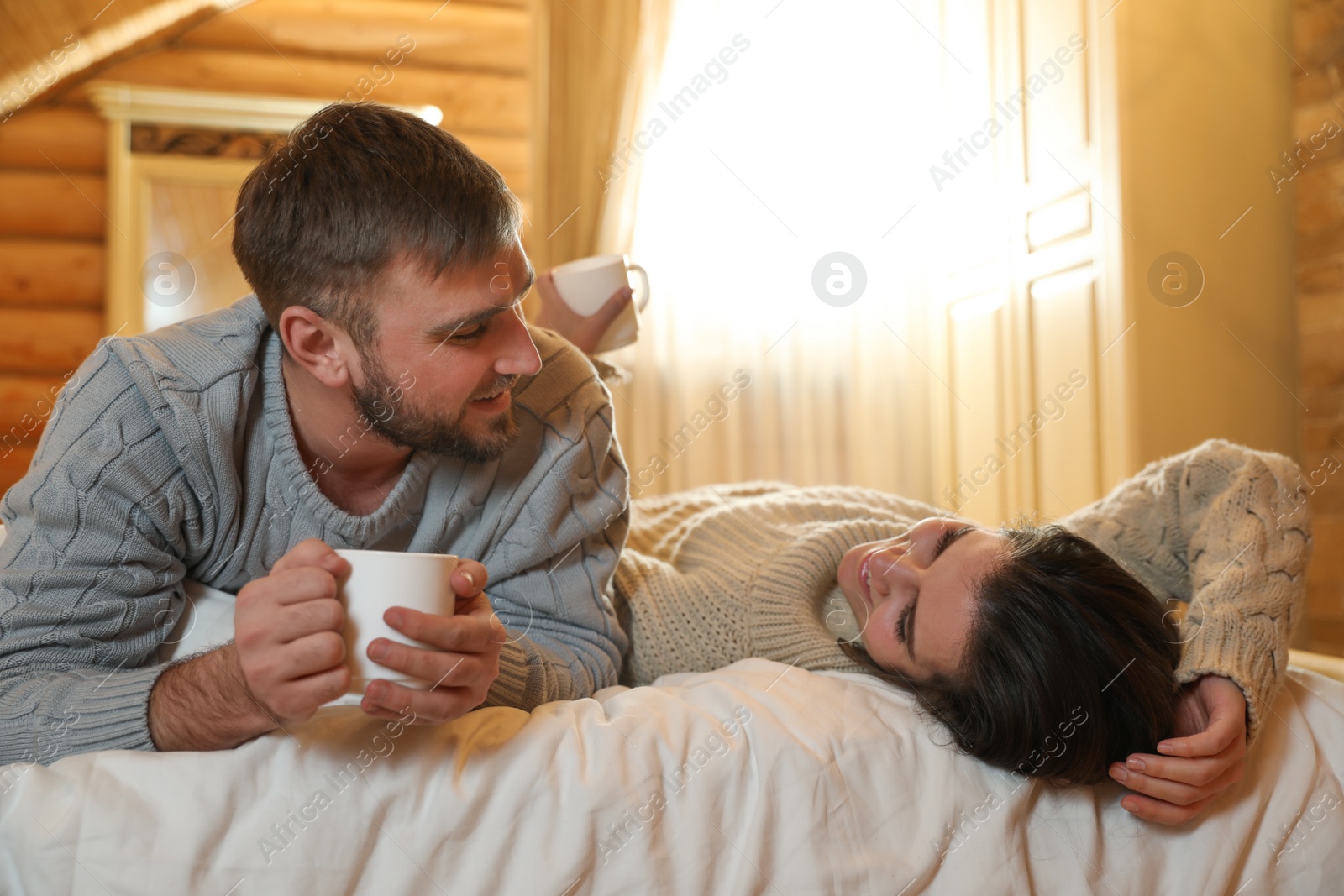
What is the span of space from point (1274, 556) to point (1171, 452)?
1316 millimetres

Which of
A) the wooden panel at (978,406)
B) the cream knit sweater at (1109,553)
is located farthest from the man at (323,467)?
the wooden panel at (978,406)

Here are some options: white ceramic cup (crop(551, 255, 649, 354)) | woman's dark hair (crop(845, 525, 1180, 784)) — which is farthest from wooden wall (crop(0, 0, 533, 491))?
woman's dark hair (crop(845, 525, 1180, 784))

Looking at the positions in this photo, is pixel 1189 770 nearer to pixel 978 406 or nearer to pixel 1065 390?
pixel 1065 390

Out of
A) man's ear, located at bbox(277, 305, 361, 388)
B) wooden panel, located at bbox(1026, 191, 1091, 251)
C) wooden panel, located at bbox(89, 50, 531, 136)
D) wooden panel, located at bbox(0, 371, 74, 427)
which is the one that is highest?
wooden panel, located at bbox(89, 50, 531, 136)

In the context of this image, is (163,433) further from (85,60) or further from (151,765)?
(85,60)

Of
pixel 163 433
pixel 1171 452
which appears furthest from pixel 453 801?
pixel 1171 452

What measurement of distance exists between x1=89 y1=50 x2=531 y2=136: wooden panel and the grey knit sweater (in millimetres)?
2505

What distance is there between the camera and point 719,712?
0.96 metres

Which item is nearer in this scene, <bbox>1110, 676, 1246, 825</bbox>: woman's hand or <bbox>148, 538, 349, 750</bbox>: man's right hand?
<bbox>148, 538, 349, 750</bbox>: man's right hand

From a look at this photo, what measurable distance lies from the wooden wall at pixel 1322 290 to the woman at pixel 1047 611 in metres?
1.17

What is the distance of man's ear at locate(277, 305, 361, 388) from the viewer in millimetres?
1012

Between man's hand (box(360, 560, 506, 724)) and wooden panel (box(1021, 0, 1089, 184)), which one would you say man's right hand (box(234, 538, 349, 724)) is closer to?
man's hand (box(360, 560, 506, 724))

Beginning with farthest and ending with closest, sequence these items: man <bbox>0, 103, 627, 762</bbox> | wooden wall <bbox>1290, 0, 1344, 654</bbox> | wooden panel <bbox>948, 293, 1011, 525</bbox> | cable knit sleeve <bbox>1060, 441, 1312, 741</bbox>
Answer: wooden panel <bbox>948, 293, 1011, 525</bbox>, wooden wall <bbox>1290, 0, 1344, 654</bbox>, cable knit sleeve <bbox>1060, 441, 1312, 741</bbox>, man <bbox>0, 103, 627, 762</bbox>

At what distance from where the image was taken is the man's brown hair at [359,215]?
100cm
